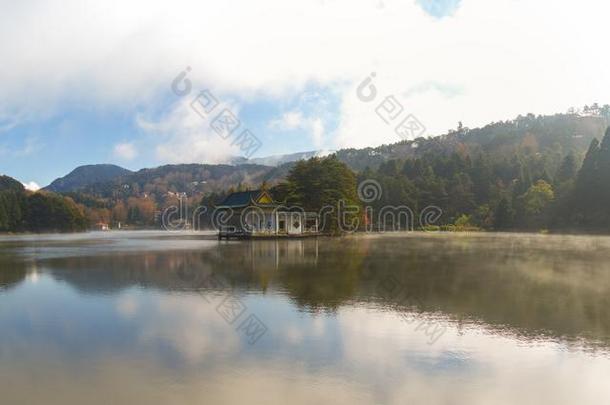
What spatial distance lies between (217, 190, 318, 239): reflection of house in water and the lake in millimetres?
33995

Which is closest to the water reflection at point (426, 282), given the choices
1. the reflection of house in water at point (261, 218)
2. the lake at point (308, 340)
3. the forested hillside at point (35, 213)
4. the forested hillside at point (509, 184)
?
the lake at point (308, 340)

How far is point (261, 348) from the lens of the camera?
26.9 ft

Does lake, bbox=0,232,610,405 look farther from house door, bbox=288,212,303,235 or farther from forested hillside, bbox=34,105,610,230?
forested hillside, bbox=34,105,610,230

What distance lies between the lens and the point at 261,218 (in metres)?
51.3

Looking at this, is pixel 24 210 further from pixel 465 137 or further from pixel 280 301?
pixel 465 137

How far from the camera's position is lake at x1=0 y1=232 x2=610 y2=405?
6.32 m

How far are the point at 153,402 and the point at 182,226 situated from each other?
137 metres

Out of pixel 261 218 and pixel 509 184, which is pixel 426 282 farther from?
pixel 509 184

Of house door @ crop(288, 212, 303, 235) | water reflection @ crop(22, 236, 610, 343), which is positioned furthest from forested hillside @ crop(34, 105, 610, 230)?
water reflection @ crop(22, 236, 610, 343)

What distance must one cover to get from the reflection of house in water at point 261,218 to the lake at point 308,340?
3399 cm

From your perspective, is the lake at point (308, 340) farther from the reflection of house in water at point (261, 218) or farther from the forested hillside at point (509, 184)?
Result: the forested hillside at point (509, 184)

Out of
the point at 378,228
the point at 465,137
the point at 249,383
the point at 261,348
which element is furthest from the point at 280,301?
the point at 465,137

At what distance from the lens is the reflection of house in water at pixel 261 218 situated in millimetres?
50781

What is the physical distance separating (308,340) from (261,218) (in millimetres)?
42951
